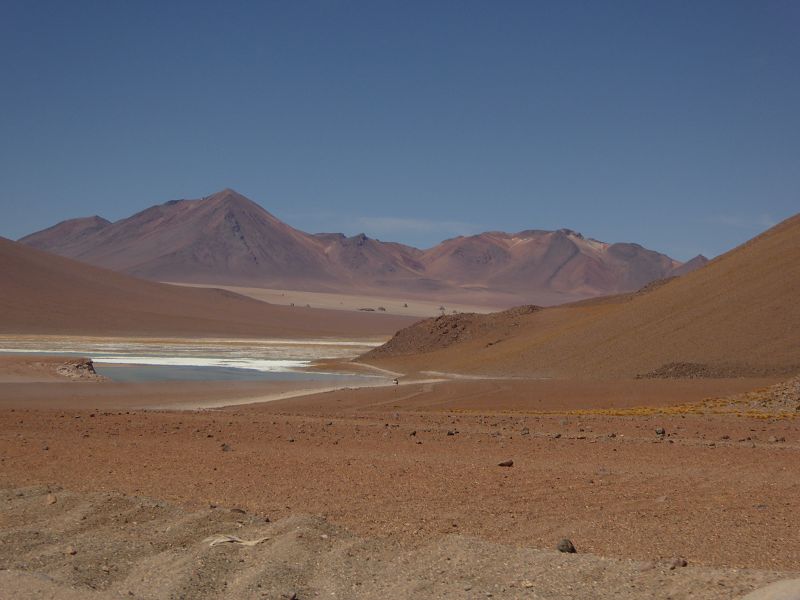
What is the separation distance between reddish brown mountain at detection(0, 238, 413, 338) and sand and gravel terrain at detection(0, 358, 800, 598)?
72162 millimetres

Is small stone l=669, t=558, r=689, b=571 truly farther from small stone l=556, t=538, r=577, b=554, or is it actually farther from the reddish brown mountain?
the reddish brown mountain

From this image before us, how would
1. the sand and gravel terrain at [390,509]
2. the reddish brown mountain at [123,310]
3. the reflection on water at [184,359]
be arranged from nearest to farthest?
the sand and gravel terrain at [390,509], the reflection on water at [184,359], the reddish brown mountain at [123,310]

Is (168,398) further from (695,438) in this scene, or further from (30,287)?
(30,287)

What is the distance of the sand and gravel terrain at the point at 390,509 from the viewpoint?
682 cm

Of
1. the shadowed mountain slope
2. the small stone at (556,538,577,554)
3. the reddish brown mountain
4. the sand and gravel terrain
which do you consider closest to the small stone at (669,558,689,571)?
the sand and gravel terrain

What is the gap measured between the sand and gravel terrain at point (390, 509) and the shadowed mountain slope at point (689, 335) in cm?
1452

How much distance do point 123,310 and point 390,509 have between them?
97018mm

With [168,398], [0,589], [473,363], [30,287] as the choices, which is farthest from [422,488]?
[30,287]

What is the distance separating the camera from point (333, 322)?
124 m

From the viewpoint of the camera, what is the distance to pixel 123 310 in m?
101

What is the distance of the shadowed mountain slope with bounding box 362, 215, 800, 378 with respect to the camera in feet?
102

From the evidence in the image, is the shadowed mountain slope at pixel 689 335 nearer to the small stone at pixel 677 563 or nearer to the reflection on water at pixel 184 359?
the reflection on water at pixel 184 359

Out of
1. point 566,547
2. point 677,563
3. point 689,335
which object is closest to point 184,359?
point 689,335

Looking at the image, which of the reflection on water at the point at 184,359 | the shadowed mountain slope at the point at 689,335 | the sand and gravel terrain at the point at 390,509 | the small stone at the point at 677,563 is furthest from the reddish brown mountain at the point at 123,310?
the small stone at the point at 677,563
